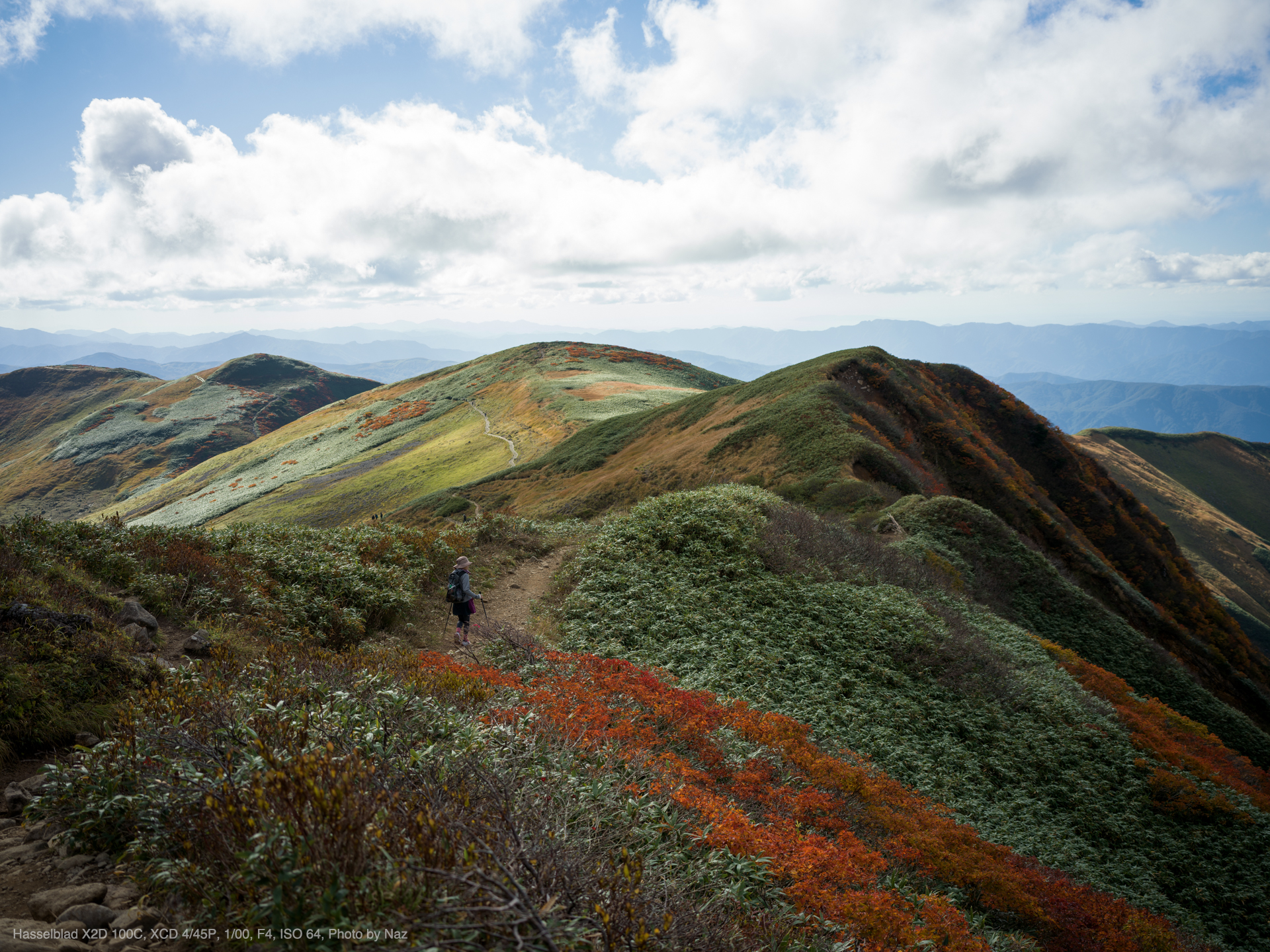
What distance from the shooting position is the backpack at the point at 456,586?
1255 cm

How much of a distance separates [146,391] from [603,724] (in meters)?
187

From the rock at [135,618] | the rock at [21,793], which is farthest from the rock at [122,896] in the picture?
the rock at [135,618]

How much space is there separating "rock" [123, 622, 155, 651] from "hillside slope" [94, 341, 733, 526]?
3368 cm

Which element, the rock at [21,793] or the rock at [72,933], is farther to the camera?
the rock at [21,793]

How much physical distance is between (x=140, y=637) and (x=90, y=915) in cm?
579

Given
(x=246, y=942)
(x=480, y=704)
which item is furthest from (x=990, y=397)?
(x=246, y=942)

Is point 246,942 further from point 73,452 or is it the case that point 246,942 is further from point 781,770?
point 73,452

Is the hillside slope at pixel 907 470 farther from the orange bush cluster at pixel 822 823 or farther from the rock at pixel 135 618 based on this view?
the rock at pixel 135 618

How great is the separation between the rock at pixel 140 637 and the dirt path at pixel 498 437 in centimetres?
4305

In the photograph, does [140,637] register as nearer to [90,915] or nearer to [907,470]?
[90,915]

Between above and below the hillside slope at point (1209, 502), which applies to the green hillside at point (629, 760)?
above

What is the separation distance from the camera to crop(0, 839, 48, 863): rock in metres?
4.34

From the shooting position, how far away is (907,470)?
28703mm

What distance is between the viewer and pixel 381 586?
13922mm
